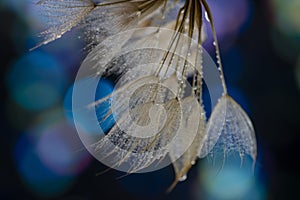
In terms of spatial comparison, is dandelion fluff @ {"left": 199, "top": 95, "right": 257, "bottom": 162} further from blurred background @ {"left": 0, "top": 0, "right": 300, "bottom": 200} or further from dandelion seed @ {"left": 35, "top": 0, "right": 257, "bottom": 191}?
blurred background @ {"left": 0, "top": 0, "right": 300, "bottom": 200}

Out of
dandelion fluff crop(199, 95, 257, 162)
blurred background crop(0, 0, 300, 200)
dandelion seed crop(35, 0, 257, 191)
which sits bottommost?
blurred background crop(0, 0, 300, 200)

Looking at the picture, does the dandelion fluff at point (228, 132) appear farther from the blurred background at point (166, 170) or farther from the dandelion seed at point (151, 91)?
the blurred background at point (166, 170)

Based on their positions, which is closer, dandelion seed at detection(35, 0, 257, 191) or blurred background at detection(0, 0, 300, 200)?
dandelion seed at detection(35, 0, 257, 191)

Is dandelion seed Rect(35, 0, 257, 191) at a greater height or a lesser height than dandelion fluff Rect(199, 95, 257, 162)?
greater

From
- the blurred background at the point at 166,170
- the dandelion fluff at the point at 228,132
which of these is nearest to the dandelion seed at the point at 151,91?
the dandelion fluff at the point at 228,132

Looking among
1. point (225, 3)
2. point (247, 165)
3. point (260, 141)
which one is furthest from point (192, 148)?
point (260, 141)

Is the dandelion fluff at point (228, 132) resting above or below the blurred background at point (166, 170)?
above

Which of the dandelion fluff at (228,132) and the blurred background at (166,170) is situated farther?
the blurred background at (166,170)

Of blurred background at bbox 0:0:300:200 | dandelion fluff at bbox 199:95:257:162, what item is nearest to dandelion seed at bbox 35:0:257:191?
dandelion fluff at bbox 199:95:257:162
